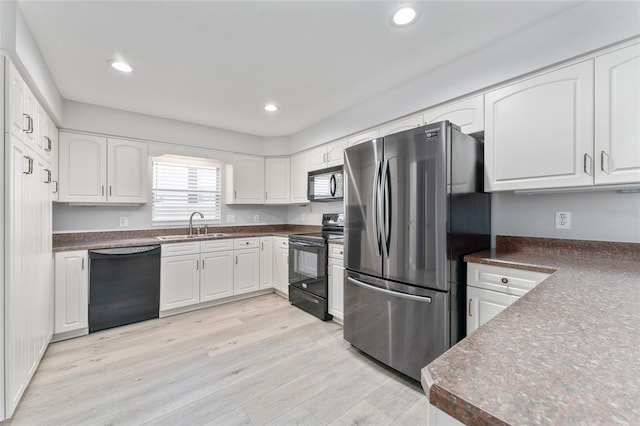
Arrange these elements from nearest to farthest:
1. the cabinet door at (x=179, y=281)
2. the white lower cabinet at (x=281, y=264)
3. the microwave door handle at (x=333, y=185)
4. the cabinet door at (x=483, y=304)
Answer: the cabinet door at (x=483, y=304)
the cabinet door at (x=179, y=281)
the microwave door handle at (x=333, y=185)
the white lower cabinet at (x=281, y=264)

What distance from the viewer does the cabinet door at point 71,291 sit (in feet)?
8.30

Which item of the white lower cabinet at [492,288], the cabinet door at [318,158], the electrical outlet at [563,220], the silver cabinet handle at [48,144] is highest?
the cabinet door at [318,158]

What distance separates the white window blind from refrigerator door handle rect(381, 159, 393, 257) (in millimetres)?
2903

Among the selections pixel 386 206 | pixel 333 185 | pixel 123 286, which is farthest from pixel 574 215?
pixel 123 286

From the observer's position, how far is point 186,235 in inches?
148

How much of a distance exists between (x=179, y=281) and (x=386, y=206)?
2.61 meters

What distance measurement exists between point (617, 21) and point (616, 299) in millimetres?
1619

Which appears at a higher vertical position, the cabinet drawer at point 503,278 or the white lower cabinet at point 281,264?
the cabinet drawer at point 503,278

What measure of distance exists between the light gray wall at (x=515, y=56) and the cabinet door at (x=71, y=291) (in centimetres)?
324

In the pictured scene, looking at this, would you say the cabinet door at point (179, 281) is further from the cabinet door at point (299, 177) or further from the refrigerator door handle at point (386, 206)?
the refrigerator door handle at point (386, 206)

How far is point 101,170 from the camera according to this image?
3049mm

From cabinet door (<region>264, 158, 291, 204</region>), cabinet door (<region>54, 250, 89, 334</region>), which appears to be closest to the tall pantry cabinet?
cabinet door (<region>54, 250, 89, 334</region>)

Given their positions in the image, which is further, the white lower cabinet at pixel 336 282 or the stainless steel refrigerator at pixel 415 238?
the white lower cabinet at pixel 336 282

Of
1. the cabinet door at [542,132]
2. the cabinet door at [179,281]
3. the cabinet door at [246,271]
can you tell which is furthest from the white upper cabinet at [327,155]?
the cabinet door at [179,281]
